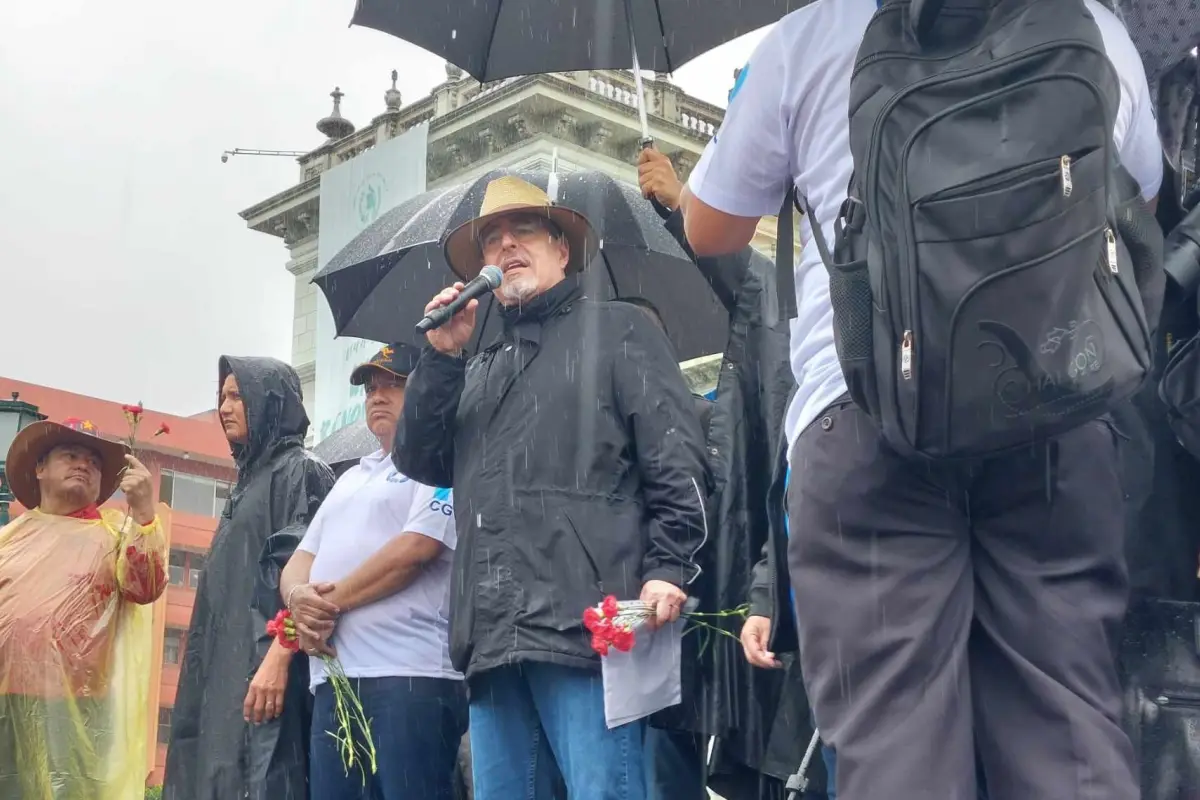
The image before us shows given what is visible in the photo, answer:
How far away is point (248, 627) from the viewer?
5.95 m

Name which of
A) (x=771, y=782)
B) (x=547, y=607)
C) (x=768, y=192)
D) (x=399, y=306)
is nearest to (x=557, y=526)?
(x=547, y=607)

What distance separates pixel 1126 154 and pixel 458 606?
2.05m

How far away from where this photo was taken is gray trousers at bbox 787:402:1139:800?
2486mm

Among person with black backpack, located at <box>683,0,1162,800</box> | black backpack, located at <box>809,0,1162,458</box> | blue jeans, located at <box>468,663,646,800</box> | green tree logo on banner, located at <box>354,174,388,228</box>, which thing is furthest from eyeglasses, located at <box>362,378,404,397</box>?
green tree logo on banner, located at <box>354,174,388,228</box>

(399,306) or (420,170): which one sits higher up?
(420,170)

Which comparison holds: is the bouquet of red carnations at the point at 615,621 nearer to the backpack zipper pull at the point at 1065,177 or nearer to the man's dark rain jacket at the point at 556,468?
the man's dark rain jacket at the point at 556,468

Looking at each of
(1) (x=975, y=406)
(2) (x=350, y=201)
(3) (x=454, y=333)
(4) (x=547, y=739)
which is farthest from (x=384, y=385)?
(2) (x=350, y=201)

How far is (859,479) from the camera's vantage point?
2.57 metres

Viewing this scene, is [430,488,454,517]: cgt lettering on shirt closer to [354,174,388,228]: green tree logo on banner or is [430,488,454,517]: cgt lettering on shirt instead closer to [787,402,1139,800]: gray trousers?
[787,402,1139,800]: gray trousers

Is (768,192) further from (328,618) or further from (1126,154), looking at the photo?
(328,618)

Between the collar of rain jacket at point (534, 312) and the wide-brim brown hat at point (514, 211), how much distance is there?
0.24m

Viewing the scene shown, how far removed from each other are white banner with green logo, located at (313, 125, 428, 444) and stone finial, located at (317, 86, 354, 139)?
720 centimetres

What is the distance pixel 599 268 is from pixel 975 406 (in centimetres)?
357

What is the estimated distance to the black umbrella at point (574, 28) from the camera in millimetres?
5156
